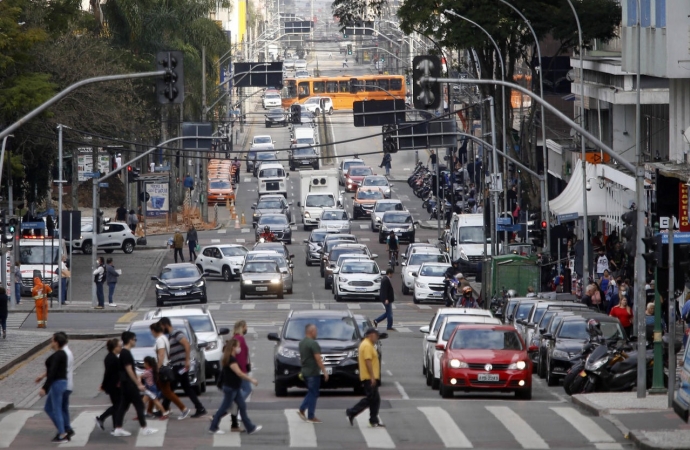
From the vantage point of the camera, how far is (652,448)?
1758 centimetres

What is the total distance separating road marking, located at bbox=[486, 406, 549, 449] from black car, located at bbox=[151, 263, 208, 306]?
25.5 metres

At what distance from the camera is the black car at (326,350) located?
78.5ft

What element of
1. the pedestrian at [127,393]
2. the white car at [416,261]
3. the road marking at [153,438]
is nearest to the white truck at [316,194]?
the white car at [416,261]

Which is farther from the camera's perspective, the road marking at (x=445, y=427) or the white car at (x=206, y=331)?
the white car at (x=206, y=331)

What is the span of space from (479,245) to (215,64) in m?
32.6

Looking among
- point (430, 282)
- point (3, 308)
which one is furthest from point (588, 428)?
point (430, 282)

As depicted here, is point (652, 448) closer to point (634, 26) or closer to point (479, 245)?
point (634, 26)

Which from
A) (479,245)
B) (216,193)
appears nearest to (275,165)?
(216,193)

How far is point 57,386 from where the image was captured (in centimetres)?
1909

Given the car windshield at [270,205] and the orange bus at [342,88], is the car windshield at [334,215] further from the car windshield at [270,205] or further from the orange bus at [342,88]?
the orange bus at [342,88]

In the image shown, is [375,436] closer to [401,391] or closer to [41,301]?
[401,391]

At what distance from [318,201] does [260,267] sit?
Answer: 989 inches

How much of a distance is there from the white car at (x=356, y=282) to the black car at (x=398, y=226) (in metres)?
17.6

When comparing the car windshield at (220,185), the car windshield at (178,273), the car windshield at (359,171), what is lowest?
the car windshield at (178,273)
